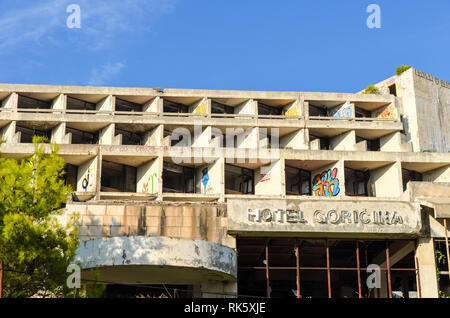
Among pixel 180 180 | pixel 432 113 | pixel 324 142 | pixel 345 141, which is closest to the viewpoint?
pixel 180 180

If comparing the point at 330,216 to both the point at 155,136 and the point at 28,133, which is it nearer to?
the point at 155,136

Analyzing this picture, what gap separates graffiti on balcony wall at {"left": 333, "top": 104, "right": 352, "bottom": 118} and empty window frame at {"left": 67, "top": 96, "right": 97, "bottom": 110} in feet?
70.7

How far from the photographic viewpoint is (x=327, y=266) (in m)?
37.3

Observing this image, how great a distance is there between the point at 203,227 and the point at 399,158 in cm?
2409

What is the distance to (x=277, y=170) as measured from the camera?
176ft

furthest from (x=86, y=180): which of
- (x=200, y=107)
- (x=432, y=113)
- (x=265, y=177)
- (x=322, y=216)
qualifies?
(x=432, y=113)

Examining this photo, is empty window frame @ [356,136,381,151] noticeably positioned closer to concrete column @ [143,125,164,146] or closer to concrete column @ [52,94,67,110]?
concrete column @ [143,125,164,146]

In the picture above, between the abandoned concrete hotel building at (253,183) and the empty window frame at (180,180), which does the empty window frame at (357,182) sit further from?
the empty window frame at (180,180)

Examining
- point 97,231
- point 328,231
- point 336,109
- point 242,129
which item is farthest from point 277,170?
point 97,231

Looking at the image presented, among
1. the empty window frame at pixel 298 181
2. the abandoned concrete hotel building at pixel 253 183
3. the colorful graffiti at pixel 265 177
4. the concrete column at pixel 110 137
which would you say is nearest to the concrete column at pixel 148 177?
the abandoned concrete hotel building at pixel 253 183

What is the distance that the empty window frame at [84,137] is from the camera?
5925 centimetres

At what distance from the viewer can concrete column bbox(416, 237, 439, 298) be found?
37344 millimetres

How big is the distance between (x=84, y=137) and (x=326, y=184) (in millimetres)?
20975

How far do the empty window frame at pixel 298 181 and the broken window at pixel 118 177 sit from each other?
1247cm
